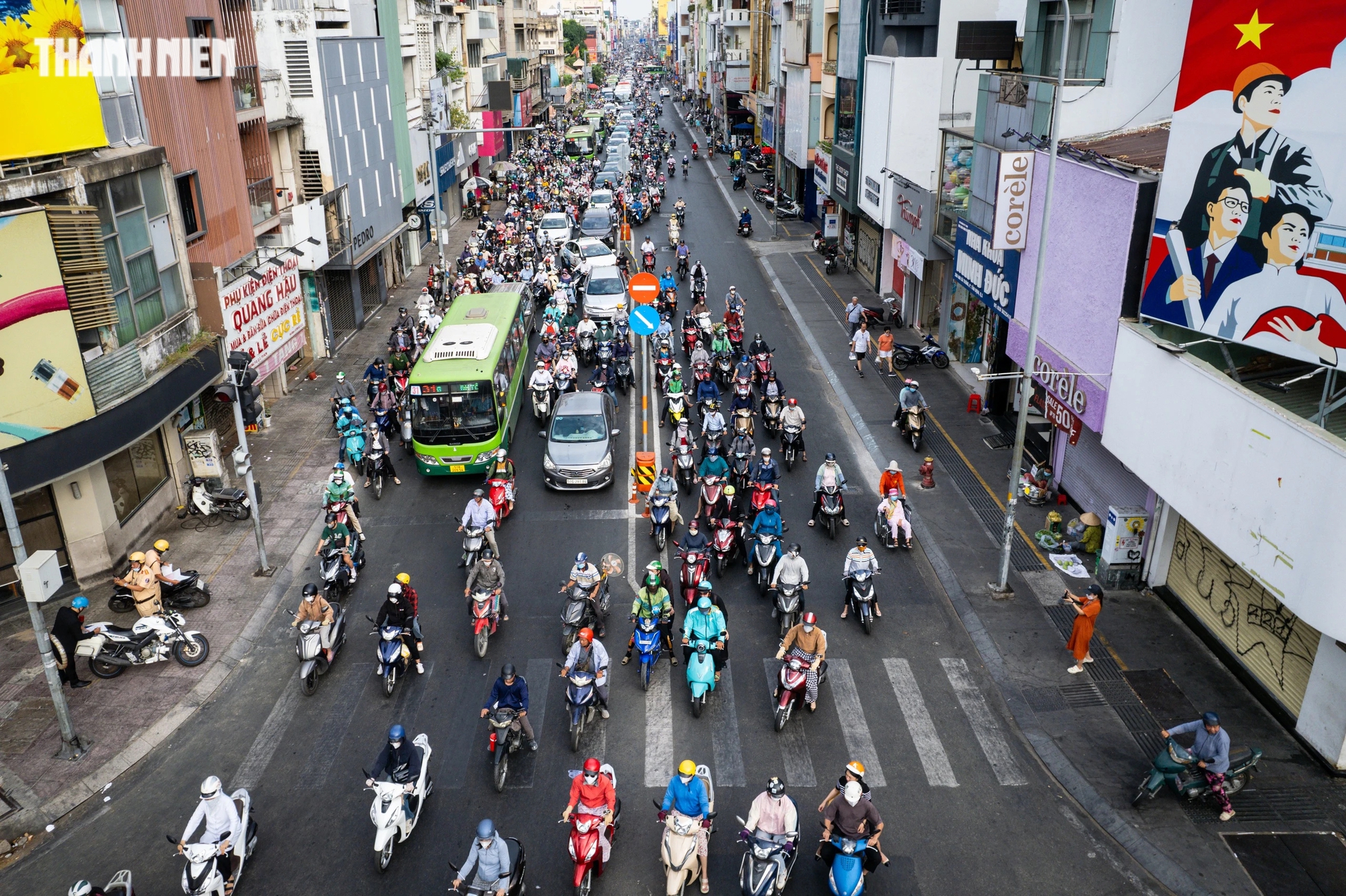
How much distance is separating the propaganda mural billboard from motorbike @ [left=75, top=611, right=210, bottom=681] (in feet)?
54.2

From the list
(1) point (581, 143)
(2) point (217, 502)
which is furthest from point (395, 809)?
(1) point (581, 143)

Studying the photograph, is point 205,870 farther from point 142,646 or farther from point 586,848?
point 142,646

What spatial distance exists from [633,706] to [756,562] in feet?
13.6

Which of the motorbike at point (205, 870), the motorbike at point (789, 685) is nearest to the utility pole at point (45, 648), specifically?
the motorbike at point (205, 870)

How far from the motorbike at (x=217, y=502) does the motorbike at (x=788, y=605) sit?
11620 mm

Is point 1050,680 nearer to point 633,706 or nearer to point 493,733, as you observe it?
point 633,706

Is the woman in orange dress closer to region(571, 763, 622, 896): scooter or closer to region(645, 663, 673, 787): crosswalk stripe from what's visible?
region(645, 663, 673, 787): crosswalk stripe

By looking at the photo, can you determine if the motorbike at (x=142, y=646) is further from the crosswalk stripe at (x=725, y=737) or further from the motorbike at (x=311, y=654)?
the crosswalk stripe at (x=725, y=737)

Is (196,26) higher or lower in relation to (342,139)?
higher

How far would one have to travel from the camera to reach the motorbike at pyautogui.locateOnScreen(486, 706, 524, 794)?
12.2 meters

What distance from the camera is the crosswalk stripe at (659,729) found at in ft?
41.5

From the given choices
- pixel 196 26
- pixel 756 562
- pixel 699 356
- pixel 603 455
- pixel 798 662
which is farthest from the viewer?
pixel 699 356

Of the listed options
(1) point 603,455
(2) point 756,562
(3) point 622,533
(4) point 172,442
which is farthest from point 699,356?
(4) point 172,442

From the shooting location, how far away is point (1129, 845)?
1134 cm
